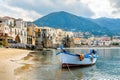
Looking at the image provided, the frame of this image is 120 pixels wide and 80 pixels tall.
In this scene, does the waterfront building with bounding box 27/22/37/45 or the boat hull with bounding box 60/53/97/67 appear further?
the waterfront building with bounding box 27/22/37/45

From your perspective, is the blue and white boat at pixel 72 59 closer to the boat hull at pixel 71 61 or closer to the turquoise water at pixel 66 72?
the boat hull at pixel 71 61

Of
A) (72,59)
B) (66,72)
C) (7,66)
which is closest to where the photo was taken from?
(66,72)

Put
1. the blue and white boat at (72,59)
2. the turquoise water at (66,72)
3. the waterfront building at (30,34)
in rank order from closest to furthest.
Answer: the turquoise water at (66,72) → the blue and white boat at (72,59) → the waterfront building at (30,34)

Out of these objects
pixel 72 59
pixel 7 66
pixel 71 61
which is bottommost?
pixel 7 66

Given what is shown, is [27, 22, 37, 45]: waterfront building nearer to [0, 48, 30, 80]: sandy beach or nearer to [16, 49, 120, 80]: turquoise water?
[0, 48, 30, 80]: sandy beach

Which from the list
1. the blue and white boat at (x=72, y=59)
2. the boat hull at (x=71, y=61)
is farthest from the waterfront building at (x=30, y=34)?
the boat hull at (x=71, y=61)

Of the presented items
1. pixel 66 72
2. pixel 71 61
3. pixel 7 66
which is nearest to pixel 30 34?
pixel 71 61

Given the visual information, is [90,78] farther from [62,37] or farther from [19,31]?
[62,37]

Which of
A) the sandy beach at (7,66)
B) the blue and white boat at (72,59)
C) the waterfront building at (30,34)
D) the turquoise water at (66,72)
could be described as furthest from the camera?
the waterfront building at (30,34)

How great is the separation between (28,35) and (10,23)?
15614mm

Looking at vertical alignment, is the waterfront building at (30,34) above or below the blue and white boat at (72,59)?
above

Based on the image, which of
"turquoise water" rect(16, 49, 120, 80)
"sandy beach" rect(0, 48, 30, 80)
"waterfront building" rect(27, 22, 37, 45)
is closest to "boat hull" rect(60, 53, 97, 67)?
"turquoise water" rect(16, 49, 120, 80)

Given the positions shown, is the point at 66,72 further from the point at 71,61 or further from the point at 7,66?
the point at 7,66

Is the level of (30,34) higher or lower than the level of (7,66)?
higher
